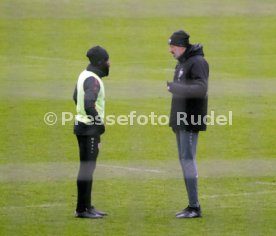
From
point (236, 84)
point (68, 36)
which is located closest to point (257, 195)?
point (236, 84)

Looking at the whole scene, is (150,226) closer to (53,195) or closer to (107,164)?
(53,195)

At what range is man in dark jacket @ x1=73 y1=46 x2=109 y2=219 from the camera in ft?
28.8

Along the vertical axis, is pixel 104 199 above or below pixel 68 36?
below

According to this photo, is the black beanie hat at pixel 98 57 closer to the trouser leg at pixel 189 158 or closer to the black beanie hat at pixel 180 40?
the black beanie hat at pixel 180 40

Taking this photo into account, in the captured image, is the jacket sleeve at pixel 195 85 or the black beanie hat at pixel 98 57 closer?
the jacket sleeve at pixel 195 85

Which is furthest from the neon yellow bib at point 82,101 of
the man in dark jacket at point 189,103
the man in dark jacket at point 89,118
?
the man in dark jacket at point 189,103

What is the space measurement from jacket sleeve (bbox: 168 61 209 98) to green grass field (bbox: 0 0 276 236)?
1.27 feet

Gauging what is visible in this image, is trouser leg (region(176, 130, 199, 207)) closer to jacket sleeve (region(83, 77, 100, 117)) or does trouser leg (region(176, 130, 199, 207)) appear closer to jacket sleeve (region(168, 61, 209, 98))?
jacket sleeve (region(168, 61, 209, 98))

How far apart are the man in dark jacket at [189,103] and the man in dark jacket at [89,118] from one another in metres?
0.57

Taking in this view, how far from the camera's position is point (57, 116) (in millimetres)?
15367

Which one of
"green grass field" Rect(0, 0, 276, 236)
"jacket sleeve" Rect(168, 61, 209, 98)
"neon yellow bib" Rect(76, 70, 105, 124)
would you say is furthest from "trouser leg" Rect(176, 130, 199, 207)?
"neon yellow bib" Rect(76, 70, 105, 124)

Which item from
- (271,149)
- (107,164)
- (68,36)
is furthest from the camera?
(68,36)

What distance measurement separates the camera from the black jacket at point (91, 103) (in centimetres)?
874

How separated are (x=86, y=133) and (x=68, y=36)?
12.8 m
